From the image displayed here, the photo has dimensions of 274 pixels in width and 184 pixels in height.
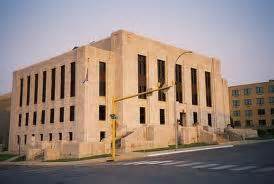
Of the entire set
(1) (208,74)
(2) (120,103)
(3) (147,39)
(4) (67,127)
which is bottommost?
(4) (67,127)

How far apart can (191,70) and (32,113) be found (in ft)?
97.7

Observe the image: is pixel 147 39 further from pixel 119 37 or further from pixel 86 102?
pixel 86 102

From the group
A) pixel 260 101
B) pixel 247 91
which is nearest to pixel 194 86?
pixel 260 101

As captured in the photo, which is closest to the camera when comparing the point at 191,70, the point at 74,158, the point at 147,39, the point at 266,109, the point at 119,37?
the point at 74,158

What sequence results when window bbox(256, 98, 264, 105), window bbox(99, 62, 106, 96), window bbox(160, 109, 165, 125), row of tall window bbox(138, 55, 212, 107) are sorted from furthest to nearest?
window bbox(256, 98, 264, 105) < window bbox(160, 109, 165, 125) < row of tall window bbox(138, 55, 212, 107) < window bbox(99, 62, 106, 96)

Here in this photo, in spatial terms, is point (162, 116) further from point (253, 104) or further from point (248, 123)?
point (248, 123)

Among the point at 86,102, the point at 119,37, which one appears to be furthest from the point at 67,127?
the point at 119,37

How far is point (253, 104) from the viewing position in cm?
9762

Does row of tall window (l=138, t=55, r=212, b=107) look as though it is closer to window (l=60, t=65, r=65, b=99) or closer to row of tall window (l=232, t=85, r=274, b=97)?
window (l=60, t=65, r=65, b=99)

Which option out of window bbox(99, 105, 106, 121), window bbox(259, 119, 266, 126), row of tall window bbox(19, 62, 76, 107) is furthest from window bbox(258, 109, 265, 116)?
row of tall window bbox(19, 62, 76, 107)

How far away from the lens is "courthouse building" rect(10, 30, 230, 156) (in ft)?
140

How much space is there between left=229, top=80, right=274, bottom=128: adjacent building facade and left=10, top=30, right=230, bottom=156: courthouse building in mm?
42743

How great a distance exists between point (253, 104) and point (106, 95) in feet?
219

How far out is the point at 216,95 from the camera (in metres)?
61.8
